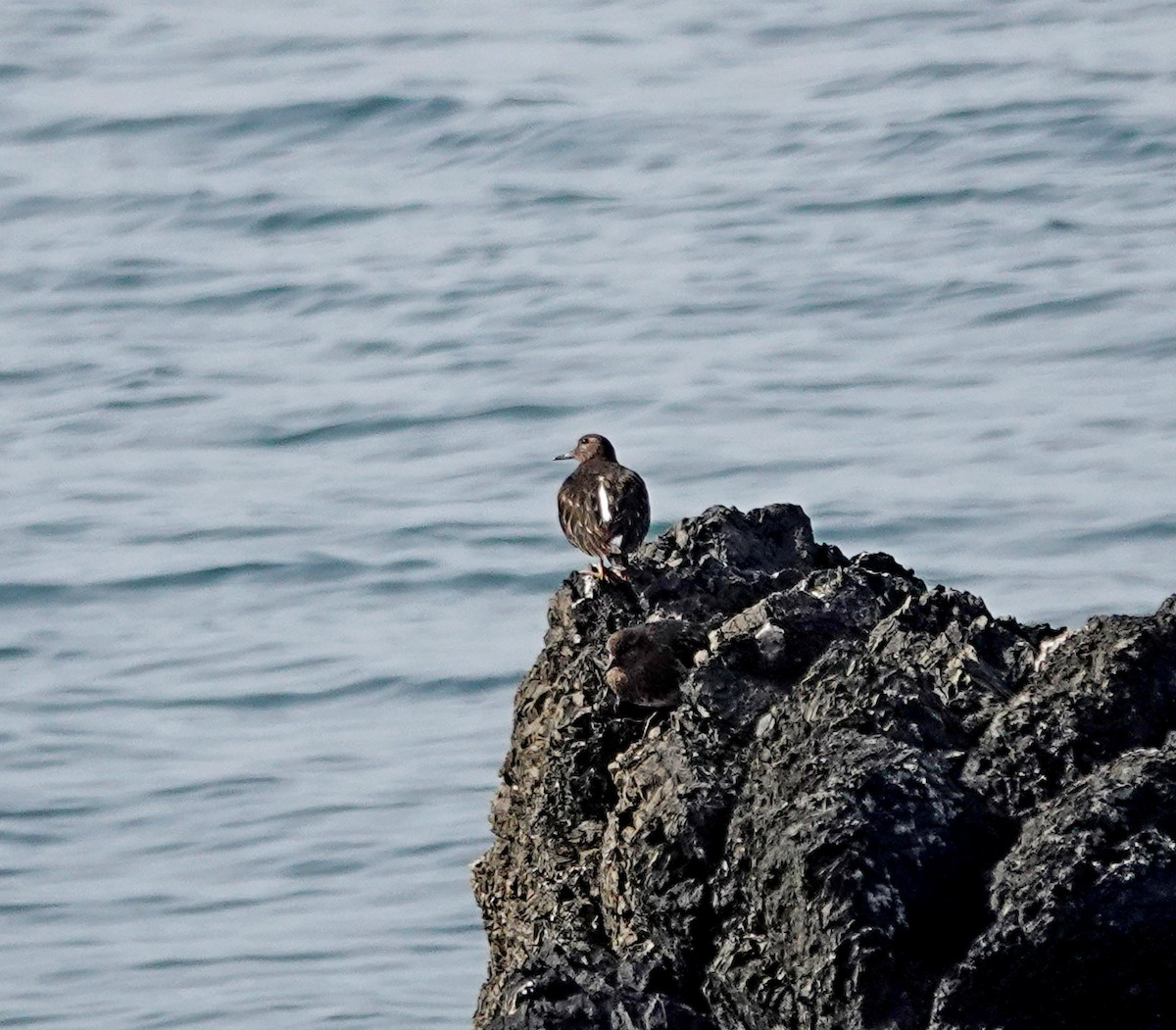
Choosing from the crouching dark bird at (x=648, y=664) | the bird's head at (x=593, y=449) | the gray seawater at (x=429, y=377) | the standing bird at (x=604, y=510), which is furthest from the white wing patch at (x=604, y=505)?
the gray seawater at (x=429, y=377)

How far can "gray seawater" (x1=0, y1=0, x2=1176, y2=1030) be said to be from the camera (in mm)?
14078

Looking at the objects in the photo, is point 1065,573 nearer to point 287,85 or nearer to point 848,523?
point 848,523

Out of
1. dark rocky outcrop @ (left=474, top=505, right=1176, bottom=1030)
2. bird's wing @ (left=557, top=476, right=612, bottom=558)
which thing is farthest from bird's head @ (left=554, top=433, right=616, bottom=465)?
dark rocky outcrop @ (left=474, top=505, right=1176, bottom=1030)

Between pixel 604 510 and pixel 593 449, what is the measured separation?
2.47 meters

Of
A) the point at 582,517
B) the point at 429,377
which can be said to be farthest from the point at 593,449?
the point at 429,377

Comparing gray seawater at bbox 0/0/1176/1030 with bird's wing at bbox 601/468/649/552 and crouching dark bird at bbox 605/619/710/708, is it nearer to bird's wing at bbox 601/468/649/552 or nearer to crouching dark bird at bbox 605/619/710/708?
bird's wing at bbox 601/468/649/552

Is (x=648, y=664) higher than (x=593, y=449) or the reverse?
the reverse

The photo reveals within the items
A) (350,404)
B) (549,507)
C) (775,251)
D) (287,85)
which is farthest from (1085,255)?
(287,85)

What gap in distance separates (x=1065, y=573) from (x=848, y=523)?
1909mm

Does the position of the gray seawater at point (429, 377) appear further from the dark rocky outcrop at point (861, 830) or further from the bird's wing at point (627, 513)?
the dark rocky outcrop at point (861, 830)

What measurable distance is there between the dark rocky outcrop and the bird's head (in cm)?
397

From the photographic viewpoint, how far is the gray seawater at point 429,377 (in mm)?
14078

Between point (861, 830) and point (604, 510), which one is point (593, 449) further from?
point (861, 830)

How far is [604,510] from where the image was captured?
7.41 m
